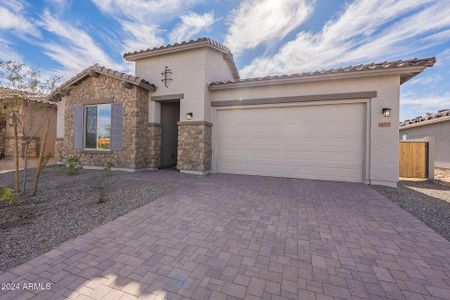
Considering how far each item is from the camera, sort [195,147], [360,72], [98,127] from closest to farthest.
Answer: [360,72]
[195,147]
[98,127]

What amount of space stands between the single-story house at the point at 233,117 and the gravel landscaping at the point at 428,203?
86 centimetres

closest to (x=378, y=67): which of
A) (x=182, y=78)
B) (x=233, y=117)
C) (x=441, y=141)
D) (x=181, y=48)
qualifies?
(x=233, y=117)

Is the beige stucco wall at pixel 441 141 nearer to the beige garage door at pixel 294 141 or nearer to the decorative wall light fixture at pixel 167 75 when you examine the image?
the beige garage door at pixel 294 141

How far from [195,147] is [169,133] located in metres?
2.64

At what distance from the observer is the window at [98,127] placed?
27.5 ft

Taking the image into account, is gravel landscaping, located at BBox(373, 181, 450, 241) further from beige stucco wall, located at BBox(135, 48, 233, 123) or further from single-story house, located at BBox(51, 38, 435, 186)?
beige stucco wall, located at BBox(135, 48, 233, 123)

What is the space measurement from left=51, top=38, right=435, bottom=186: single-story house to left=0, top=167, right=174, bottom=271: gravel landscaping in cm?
260

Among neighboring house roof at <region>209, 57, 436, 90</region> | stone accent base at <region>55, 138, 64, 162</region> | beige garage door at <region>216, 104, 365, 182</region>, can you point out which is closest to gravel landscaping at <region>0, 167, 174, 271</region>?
beige garage door at <region>216, 104, 365, 182</region>

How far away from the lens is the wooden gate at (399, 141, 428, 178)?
8.16 metres

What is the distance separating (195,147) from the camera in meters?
7.79

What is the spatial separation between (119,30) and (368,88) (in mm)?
9998

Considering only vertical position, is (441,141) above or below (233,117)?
below

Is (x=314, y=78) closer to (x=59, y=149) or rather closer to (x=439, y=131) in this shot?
(x=439, y=131)

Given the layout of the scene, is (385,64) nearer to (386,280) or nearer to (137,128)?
(386,280)
